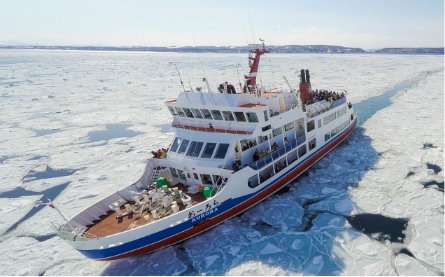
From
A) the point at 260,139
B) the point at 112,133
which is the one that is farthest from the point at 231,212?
the point at 112,133

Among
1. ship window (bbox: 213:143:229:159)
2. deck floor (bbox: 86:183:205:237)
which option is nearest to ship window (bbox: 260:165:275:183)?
ship window (bbox: 213:143:229:159)

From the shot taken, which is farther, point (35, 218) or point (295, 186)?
point (295, 186)

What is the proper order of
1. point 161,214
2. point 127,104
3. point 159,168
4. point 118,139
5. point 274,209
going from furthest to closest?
point 127,104 → point 118,139 → point 159,168 → point 274,209 → point 161,214

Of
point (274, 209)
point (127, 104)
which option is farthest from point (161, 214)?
point (127, 104)

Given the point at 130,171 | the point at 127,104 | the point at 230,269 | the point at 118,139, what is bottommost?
the point at 230,269

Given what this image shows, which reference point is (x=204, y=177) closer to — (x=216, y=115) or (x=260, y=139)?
(x=216, y=115)

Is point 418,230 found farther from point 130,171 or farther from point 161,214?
point 130,171

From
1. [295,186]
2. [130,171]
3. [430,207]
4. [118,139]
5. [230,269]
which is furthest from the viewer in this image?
[118,139]
